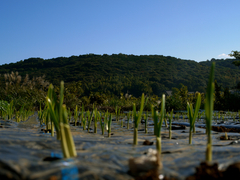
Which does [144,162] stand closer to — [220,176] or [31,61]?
[220,176]

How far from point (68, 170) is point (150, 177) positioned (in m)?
0.34

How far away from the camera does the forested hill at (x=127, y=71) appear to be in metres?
53.7

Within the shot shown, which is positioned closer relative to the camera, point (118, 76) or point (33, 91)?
point (33, 91)

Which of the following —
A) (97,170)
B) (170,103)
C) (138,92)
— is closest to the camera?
(97,170)

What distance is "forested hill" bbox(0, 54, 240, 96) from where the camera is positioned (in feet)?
176

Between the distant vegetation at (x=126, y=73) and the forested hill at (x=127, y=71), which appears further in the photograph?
the forested hill at (x=127, y=71)

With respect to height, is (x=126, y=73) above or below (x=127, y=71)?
below

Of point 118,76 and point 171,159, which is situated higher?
point 118,76

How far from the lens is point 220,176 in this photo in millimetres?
695

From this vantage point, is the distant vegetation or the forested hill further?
the forested hill

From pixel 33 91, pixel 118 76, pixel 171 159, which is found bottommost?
pixel 171 159

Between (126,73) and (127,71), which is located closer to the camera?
(126,73)

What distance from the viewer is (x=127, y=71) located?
221 ft

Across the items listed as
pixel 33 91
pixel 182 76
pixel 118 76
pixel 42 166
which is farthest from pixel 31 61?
pixel 42 166
